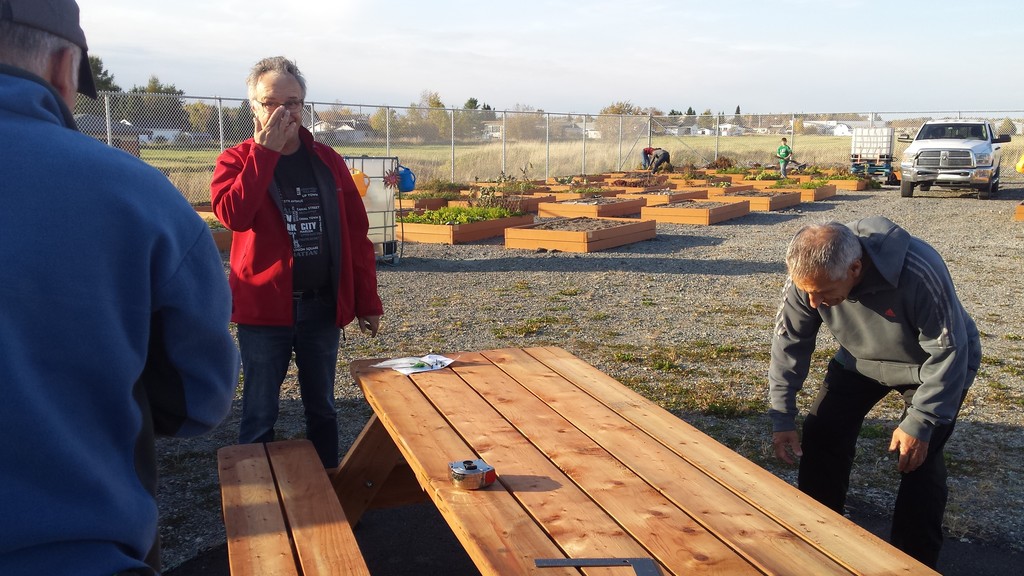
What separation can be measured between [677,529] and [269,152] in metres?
2.05

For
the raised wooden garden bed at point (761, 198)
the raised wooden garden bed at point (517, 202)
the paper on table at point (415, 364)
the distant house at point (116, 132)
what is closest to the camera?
the paper on table at point (415, 364)

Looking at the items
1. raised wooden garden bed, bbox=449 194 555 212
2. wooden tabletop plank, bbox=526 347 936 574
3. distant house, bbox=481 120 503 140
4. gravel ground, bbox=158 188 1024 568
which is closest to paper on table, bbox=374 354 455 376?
wooden tabletop plank, bbox=526 347 936 574

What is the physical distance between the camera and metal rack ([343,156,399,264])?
9.92 metres

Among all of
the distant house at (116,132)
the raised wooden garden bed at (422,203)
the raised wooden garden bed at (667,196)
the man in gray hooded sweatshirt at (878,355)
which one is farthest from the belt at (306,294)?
the raised wooden garden bed at (667,196)

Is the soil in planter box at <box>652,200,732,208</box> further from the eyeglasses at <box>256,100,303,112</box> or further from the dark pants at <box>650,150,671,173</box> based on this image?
the eyeglasses at <box>256,100,303,112</box>

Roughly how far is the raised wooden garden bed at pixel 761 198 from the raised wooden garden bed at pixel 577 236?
5.59m

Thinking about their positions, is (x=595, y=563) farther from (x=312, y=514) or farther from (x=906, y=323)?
(x=906, y=323)

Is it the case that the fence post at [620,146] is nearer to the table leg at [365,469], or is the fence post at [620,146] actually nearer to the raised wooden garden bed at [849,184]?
the raised wooden garden bed at [849,184]

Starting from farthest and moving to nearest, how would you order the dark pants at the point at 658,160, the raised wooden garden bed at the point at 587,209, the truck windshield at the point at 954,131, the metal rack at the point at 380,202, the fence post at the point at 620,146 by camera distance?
the fence post at the point at 620,146 < the dark pants at the point at 658,160 < the truck windshield at the point at 954,131 < the raised wooden garden bed at the point at 587,209 < the metal rack at the point at 380,202

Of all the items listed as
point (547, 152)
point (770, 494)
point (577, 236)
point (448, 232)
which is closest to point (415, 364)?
point (770, 494)

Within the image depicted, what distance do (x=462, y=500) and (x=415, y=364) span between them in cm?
145

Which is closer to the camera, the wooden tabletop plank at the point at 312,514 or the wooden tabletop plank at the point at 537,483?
the wooden tabletop plank at the point at 537,483

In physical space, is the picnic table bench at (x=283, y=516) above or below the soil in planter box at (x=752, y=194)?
below

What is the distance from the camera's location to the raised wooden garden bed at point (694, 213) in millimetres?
15648
